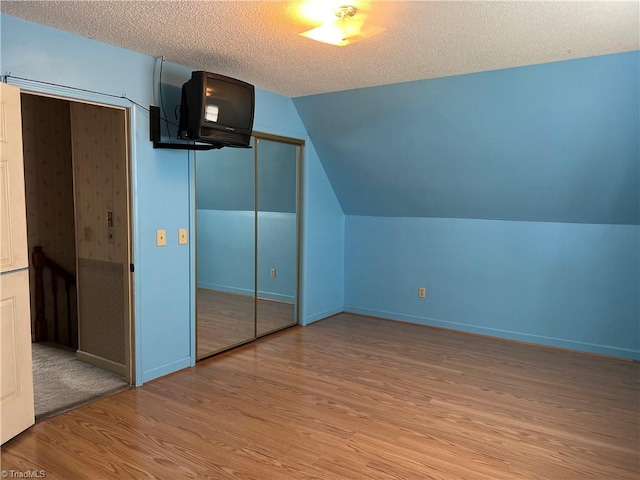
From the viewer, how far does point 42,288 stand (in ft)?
14.3

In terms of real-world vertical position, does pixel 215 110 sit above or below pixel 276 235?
above

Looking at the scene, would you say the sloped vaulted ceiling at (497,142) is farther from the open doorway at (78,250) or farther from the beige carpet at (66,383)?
the beige carpet at (66,383)

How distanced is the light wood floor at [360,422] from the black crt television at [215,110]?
1.77 meters

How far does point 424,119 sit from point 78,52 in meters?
2.65

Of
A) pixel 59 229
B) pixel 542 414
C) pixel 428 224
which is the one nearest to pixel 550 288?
pixel 428 224

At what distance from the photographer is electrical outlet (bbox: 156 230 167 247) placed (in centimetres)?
341

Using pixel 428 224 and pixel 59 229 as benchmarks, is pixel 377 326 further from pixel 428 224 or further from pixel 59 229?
pixel 59 229

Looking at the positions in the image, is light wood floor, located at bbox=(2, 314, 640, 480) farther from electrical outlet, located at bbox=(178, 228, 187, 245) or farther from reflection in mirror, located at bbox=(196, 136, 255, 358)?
electrical outlet, located at bbox=(178, 228, 187, 245)

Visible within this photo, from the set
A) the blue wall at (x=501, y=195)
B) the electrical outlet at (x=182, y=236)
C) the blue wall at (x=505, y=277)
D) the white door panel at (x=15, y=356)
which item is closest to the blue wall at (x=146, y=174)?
the electrical outlet at (x=182, y=236)

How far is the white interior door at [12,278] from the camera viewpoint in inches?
97.1

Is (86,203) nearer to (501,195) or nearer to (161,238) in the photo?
(161,238)

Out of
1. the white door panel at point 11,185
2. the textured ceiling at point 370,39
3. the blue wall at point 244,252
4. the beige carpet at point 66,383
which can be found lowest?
the beige carpet at point 66,383

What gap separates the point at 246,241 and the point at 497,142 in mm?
2355

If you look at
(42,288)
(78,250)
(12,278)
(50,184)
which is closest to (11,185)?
(12,278)
